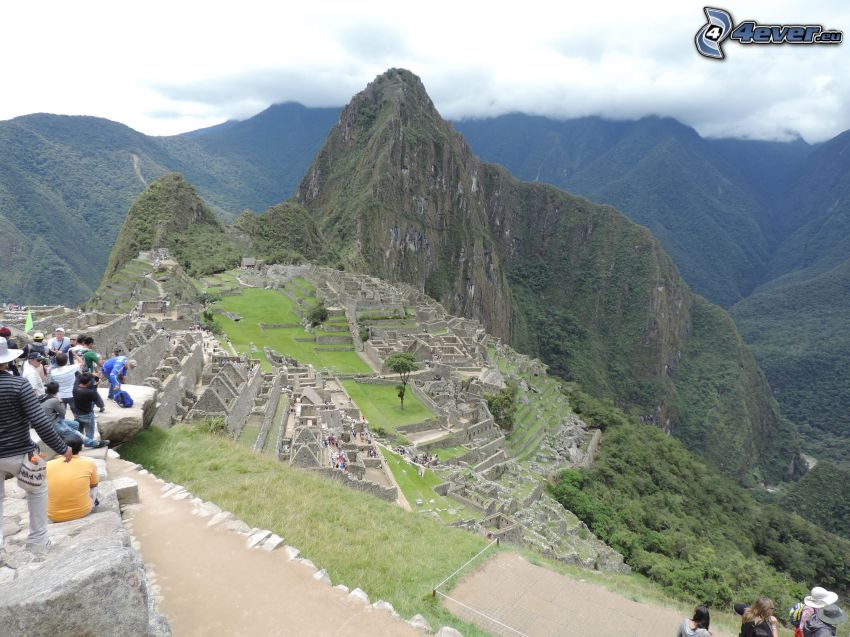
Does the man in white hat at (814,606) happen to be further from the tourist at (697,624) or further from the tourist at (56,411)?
the tourist at (56,411)

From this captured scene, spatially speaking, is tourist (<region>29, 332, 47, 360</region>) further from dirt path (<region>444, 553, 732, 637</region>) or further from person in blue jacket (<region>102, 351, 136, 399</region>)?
dirt path (<region>444, 553, 732, 637</region>)

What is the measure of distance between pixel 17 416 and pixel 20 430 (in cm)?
15

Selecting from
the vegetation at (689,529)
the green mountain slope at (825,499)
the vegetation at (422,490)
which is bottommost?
the green mountain slope at (825,499)

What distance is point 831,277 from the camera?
195 m

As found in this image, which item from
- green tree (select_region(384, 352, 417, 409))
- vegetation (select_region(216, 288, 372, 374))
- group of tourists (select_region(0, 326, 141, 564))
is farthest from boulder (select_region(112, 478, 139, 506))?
green tree (select_region(384, 352, 417, 409))

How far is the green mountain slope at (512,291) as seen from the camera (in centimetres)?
13425

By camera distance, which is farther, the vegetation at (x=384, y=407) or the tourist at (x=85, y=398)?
the vegetation at (x=384, y=407)

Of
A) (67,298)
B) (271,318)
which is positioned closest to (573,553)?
(271,318)

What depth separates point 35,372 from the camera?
7684 mm

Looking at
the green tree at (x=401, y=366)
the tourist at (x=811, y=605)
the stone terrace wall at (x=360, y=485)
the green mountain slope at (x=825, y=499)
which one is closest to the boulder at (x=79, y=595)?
the tourist at (x=811, y=605)

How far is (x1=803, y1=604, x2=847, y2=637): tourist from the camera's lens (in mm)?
5855

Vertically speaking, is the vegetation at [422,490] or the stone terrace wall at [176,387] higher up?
the stone terrace wall at [176,387]

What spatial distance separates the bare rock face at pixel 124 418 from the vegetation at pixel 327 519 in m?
0.59

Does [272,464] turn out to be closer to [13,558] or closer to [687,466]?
[13,558]
